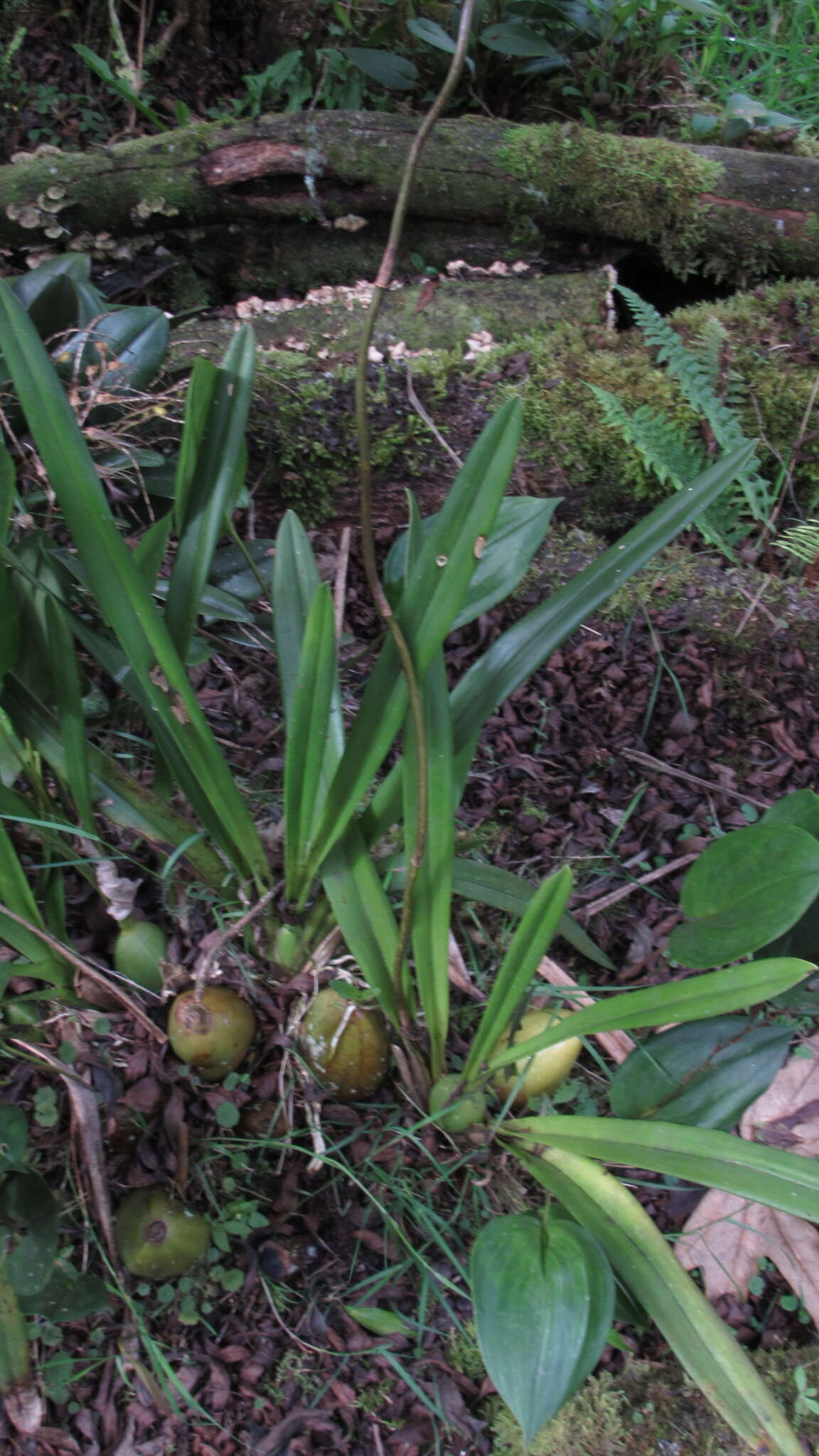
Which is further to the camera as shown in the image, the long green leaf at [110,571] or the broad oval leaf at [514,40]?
the broad oval leaf at [514,40]

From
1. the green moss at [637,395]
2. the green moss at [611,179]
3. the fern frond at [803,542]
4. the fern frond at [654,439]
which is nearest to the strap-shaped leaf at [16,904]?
the green moss at [637,395]

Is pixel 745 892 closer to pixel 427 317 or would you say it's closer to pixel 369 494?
pixel 369 494

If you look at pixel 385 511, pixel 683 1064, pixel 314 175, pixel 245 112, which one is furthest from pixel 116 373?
pixel 245 112

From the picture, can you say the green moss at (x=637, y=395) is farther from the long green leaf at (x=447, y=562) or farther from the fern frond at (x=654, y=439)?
the long green leaf at (x=447, y=562)

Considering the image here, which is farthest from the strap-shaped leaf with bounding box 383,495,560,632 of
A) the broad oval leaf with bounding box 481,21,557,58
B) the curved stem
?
the broad oval leaf with bounding box 481,21,557,58

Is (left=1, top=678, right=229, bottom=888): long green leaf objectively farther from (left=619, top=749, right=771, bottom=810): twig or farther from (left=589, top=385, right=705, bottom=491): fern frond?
(left=589, top=385, right=705, bottom=491): fern frond

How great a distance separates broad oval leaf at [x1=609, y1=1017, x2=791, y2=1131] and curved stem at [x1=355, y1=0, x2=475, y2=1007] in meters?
0.30

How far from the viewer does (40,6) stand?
8.20 feet

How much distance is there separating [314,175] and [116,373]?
1.14m

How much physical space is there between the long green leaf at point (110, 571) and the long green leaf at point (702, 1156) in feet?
1.79

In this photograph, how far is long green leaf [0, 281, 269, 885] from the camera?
105 cm

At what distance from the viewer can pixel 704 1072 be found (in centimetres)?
110

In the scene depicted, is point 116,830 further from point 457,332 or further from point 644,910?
point 457,332

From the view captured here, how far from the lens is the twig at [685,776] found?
5.85 ft
